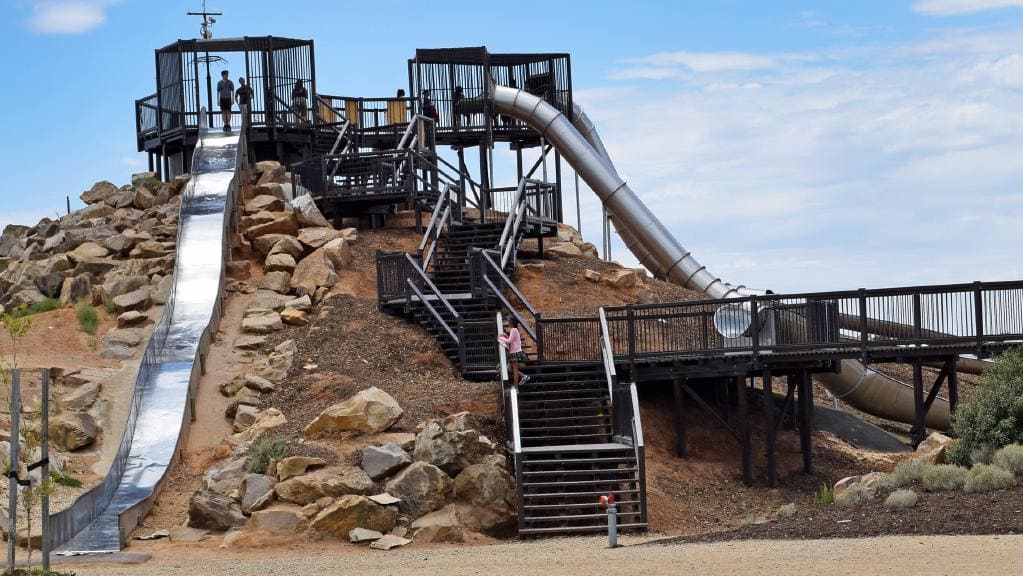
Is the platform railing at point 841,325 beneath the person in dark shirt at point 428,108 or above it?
beneath

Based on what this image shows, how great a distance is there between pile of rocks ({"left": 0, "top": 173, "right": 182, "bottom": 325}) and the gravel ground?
15163mm

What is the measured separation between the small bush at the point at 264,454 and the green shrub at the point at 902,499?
983cm

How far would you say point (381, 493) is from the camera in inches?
960

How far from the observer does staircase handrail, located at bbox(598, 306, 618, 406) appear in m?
27.4

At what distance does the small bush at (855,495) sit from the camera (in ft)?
73.5

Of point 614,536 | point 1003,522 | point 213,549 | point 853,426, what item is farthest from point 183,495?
point 853,426

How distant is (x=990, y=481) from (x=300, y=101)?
2961 cm

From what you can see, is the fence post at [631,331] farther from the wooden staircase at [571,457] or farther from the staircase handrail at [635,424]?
the staircase handrail at [635,424]

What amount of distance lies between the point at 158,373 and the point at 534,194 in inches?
452

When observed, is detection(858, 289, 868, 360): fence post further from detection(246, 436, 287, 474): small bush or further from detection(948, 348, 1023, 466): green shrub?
detection(246, 436, 287, 474): small bush

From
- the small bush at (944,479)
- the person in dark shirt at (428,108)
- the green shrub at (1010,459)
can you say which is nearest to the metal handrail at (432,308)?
the small bush at (944,479)

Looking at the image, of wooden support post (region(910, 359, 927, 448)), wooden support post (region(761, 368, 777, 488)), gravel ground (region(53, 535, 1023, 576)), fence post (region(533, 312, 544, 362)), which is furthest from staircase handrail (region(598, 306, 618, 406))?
wooden support post (region(910, 359, 927, 448))

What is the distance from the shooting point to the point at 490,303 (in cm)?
3300

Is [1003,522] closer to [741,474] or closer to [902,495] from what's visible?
[902,495]
